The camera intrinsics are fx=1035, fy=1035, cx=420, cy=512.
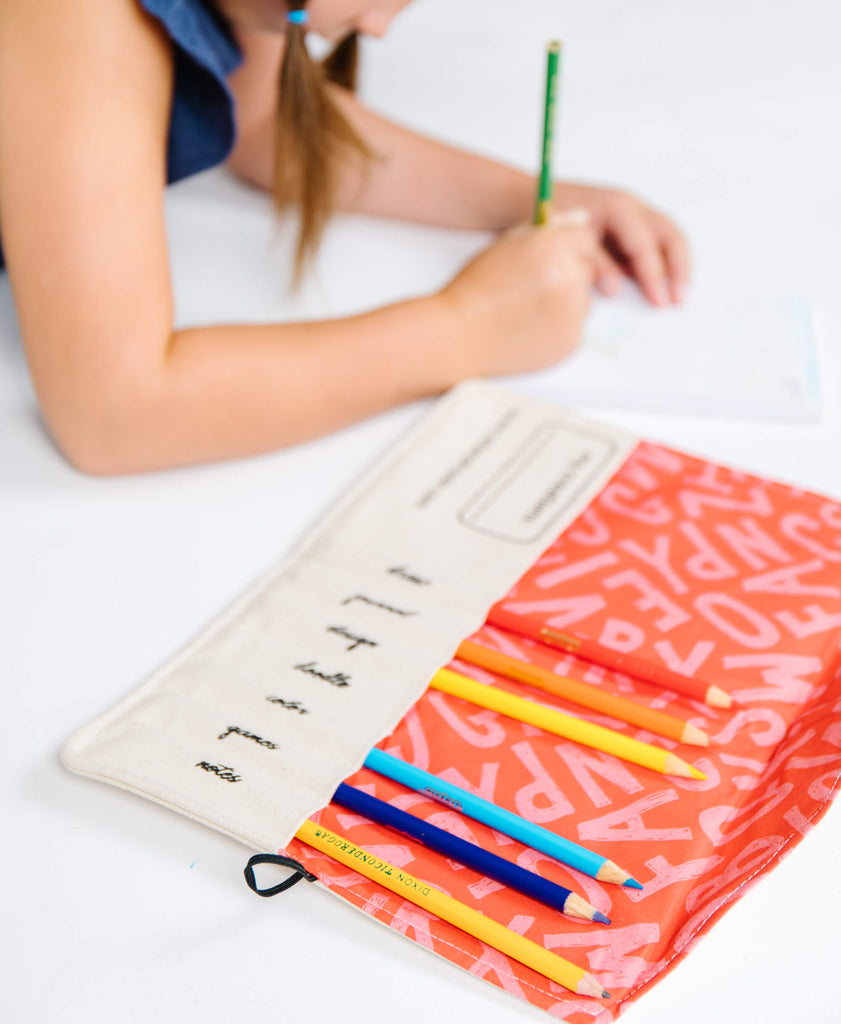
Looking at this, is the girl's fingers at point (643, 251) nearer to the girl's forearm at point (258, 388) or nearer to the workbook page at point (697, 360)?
the workbook page at point (697, 360)

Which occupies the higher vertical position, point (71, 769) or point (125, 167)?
point (125, 167)

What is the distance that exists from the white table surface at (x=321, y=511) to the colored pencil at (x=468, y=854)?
3cm

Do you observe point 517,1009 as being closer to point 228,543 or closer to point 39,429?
point 228,543

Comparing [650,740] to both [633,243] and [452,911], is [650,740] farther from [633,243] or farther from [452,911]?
[633,243]

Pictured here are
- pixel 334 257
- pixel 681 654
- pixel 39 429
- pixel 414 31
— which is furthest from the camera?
pixel 414 31

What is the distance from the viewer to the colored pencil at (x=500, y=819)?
0.36 metres

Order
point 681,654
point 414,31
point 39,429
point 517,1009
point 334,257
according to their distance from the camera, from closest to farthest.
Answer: point 517,1009, point 681,654, point 39,429, point 334,257, point 414,31

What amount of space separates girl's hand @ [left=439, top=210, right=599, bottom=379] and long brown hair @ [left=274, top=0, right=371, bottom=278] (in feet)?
0.47

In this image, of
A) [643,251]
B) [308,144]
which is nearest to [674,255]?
[643,251]

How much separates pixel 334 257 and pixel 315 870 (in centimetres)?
50

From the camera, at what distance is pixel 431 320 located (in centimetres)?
62

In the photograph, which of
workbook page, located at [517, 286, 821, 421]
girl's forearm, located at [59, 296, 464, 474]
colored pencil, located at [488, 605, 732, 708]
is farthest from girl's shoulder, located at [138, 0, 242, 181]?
colored pencil, located at [488, 605, 732, 708]

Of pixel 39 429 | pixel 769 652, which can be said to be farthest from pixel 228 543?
pixel 769 652

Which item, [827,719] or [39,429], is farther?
[39,429]
